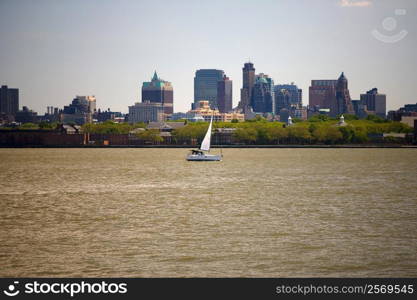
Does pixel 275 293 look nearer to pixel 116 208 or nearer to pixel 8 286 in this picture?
pixel 8 286

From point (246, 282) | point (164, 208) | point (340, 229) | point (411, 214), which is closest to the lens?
point (246, 282)

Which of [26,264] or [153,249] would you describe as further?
[153,249]

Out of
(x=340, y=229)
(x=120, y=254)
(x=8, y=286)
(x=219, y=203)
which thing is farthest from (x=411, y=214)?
(x=8, y=286)

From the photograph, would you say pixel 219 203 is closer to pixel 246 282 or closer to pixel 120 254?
pixel 120 254

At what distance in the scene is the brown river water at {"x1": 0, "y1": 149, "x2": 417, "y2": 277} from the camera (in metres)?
25.7

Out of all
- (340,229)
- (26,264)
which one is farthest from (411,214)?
(26,264)

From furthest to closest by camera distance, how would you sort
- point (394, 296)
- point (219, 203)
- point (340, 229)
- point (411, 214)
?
point (219, 203)
point (411, 214)
point (340, 229)
point (394, 296)

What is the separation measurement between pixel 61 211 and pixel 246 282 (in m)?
20.3

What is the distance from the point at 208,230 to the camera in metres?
33.5

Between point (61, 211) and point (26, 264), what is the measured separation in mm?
15334

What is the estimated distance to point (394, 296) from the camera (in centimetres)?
Result: 2017

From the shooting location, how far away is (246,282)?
22781 millimetres

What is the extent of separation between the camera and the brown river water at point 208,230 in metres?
25.7

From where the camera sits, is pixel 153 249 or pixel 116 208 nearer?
pixel 153 249
